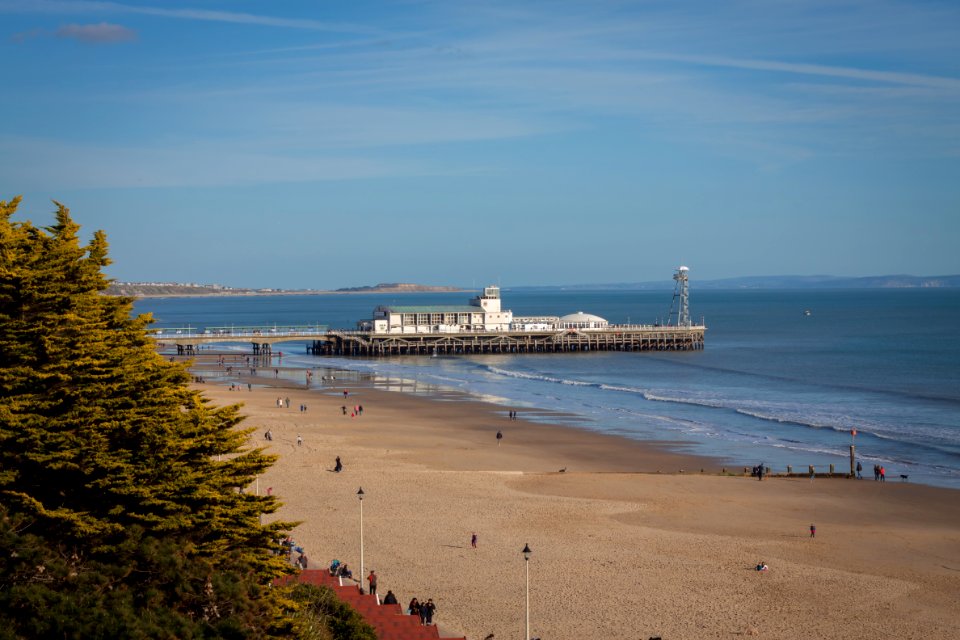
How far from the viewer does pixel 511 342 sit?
3836 inches

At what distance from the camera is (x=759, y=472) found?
3638 cm

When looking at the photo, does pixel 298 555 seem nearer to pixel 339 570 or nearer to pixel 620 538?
pixel 339 570

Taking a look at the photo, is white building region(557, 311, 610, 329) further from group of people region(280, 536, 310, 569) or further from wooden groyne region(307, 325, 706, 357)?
group of people region(280, 536, 310, 569)

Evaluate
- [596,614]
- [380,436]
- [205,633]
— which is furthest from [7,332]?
[380,436]

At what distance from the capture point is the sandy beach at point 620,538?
875 inches

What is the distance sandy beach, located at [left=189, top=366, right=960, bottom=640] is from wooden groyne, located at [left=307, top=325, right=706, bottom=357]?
50070 millimetres

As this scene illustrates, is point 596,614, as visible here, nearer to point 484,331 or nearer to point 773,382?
point 773,382

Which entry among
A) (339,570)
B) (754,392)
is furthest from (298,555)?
(754,392)

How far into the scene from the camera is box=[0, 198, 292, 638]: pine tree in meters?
13.3

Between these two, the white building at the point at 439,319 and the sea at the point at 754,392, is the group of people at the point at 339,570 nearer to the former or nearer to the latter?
the sea at the point at 754,392

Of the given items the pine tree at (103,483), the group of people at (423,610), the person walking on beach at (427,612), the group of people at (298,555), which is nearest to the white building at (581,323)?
the group of people at (298,555)

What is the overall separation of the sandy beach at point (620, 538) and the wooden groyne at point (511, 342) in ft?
164

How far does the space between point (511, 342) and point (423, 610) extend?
76.3 metres

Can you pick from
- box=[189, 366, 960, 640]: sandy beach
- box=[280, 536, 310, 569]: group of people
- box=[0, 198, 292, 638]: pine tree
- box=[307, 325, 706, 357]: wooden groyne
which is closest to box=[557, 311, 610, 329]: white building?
box=[307, 325, 706, 357]: wooden groyne
